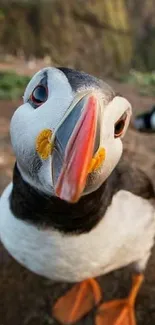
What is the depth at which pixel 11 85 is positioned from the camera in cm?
512

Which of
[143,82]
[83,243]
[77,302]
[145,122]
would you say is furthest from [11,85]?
[83,243]

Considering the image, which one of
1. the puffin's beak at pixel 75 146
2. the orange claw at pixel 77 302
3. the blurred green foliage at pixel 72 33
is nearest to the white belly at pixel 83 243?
the orange claw at pixel 77 302

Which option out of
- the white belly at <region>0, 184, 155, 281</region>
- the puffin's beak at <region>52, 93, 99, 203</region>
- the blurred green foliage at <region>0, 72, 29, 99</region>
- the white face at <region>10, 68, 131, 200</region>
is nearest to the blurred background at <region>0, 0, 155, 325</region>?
the blurred green foliage at <region>0, 72, 29, 99</region>

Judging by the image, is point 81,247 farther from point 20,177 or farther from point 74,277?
point 20,177

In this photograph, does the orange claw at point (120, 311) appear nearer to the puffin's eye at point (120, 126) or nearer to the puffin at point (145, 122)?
the puffin's eye at point (120, 126)

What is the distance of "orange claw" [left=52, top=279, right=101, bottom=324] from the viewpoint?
2527 millimetres

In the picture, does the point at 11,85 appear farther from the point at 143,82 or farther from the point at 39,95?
the point at 39,95

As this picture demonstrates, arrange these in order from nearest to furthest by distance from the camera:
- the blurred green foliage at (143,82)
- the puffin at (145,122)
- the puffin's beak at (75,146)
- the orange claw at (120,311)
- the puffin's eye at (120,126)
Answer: the puffin's beak at (75,146), the puffin's eye at (120,126), the orange claw at (120,311), the puffin at (145,122), the blurred green foliage at (143,82)

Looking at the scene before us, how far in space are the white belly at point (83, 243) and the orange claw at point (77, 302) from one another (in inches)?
16.7

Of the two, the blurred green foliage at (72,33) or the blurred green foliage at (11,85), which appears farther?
the blurred green foliage at (72,33)

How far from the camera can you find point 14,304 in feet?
8.29

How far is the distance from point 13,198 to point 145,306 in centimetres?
94

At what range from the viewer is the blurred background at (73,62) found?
8.43ft

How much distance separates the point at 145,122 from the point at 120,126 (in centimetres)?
309
